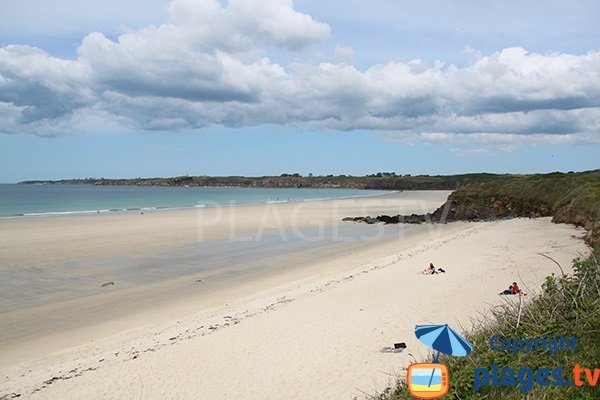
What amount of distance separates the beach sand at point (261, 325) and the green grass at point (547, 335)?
4.81ft

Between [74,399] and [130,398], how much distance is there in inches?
30.7

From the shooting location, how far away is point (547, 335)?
5691mm

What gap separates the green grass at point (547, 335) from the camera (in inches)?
182

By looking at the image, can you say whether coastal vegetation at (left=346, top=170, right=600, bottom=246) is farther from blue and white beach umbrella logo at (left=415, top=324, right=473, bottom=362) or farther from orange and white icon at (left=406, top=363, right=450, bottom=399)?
orange and white icon at (left=406, top=363, right=450, bottom=399)

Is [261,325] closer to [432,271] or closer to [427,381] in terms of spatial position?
[427,381]

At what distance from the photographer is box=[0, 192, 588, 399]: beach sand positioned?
7.25m

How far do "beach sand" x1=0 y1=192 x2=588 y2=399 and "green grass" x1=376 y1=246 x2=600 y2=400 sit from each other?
1467 millimetres

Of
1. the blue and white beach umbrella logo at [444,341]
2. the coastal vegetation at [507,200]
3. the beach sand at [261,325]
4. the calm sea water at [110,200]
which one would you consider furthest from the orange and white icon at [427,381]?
the calm sea water at [110,200]

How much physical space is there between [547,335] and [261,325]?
5635 mm

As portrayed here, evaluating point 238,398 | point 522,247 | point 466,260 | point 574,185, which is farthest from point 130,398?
point 574,185

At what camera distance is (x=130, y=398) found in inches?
270

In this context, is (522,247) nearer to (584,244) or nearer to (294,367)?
(584,244)

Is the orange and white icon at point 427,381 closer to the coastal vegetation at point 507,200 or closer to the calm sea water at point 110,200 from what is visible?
the coastal vegetation at point 507,200

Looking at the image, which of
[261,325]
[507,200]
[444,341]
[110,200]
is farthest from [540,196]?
[110,200]
